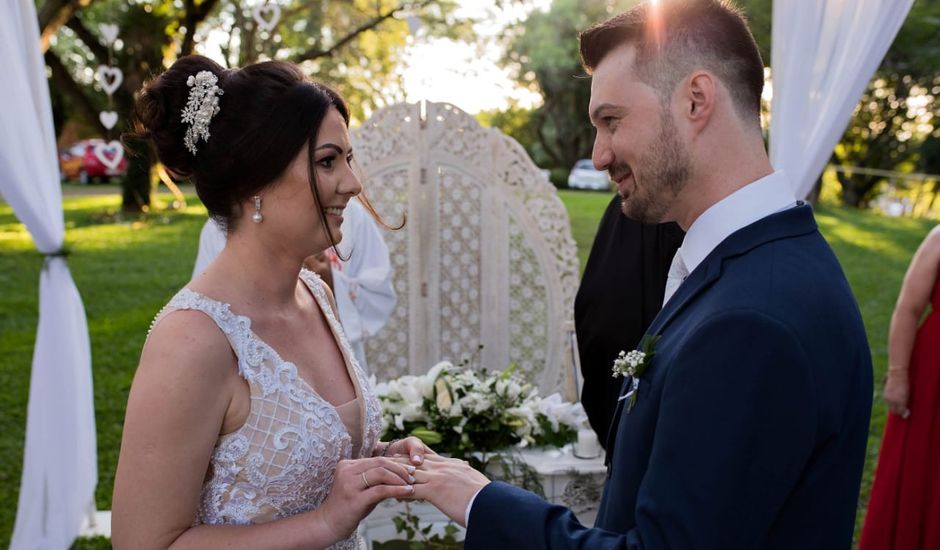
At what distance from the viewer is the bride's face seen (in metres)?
2.06

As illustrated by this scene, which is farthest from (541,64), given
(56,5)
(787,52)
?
(787,52)

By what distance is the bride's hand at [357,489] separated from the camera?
71.2 inches

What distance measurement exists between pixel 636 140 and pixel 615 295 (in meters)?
1.81

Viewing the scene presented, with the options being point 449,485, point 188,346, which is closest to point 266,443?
point 188,346

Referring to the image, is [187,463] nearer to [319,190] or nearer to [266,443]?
[266,443]

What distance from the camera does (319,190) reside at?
6.79ft

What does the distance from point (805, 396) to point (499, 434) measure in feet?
7.69

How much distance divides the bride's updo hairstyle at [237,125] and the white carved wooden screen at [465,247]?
3.13 m

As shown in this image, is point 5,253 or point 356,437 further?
point 5,253

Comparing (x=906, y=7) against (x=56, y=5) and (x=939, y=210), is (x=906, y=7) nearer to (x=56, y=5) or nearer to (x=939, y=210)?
(x=56, y=5)

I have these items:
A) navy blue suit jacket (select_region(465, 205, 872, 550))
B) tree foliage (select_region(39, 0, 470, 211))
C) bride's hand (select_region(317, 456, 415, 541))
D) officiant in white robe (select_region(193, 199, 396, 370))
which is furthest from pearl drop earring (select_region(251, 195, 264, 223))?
tree foliage (select_region(39, 0, 470, 211))

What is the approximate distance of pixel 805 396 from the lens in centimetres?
129

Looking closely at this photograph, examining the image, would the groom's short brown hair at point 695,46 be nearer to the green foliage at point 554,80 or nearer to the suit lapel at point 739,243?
the suit lapel at point 739,243

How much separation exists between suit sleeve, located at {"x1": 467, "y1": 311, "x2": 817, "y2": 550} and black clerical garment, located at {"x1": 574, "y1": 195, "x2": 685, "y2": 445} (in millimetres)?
1922
